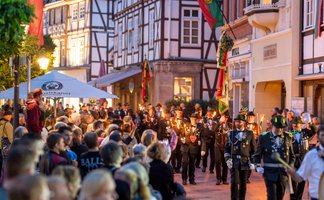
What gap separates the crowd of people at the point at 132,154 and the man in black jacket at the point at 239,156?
0.02 metres

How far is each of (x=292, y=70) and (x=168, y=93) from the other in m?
16.9

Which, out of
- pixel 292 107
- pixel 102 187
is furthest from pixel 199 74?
pixel 102 187

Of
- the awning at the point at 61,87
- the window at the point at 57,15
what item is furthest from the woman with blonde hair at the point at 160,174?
the window at the point at 57,15

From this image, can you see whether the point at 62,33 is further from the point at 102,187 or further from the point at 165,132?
the point at 102,187

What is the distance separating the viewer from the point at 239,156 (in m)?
15.8

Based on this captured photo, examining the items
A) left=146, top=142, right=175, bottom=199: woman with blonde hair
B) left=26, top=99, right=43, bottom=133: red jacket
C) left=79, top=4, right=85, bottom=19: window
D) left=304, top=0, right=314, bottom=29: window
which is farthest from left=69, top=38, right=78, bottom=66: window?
left=146, top=142, right=175, bottom=199: woman with blonde hair

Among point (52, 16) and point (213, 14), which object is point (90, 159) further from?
point (52, 16)

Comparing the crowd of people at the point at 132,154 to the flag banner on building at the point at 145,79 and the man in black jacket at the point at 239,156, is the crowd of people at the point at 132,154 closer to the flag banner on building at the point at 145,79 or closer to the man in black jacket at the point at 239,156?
the man in black jacket at the point at 239,156

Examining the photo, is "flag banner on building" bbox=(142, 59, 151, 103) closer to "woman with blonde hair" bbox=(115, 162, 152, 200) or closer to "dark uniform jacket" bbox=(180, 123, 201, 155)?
"dark uniform jacket" bbox=(180, 123, 201, 155)

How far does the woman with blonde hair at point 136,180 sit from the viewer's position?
7.55 meters

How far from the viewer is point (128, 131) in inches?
591

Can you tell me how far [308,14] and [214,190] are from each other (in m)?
10.8

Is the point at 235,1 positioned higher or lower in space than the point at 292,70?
higher

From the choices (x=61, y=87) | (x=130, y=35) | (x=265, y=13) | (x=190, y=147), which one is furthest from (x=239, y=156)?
(x=130, y=35)
